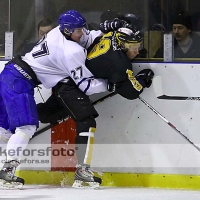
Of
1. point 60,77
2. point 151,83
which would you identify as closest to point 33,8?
point 60,77

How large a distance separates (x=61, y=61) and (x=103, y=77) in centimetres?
34

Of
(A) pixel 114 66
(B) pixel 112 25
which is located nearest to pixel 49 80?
(A) pixel 114 66

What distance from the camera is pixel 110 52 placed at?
4625mm

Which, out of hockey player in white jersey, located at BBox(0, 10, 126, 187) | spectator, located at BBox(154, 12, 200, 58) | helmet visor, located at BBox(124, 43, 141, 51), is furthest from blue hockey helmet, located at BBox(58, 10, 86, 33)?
spectator, located at BBox(154, 12, 200, 58)

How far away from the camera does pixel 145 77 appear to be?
4.76 m

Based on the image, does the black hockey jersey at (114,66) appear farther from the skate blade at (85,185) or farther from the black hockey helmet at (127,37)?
the skate blade at (85,185)

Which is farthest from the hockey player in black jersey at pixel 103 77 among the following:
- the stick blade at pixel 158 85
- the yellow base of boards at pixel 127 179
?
the yellow base of boards at pixel 127 179

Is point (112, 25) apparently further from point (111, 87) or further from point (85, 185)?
point (85, 185)

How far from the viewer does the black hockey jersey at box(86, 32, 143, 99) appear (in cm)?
461

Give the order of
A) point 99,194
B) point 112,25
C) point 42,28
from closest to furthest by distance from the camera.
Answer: point 99,194 < point 112,25 < point 42,28

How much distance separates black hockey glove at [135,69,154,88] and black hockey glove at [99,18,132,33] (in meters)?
0.38

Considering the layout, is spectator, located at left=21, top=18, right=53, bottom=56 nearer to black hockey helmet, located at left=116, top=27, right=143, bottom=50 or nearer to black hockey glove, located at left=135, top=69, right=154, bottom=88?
black hockey helmet, located at left=116, top=27, right=143, bottom=50

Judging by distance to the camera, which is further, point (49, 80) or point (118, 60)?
point (49, 80)

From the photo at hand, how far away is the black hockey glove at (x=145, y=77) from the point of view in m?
4.76
